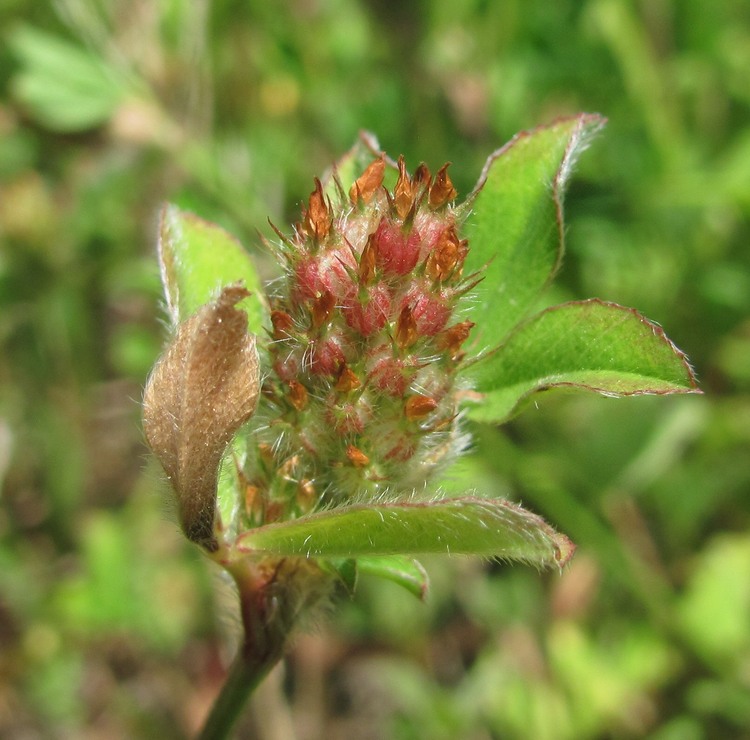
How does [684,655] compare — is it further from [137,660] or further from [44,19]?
[44,19]

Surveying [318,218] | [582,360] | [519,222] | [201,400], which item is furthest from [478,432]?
[201,400]

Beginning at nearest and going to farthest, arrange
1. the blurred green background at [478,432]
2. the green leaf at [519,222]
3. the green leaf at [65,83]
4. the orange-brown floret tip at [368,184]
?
1. the orange-brown floret tip at [368,184]
2. the green leaf at [519,222]
3. the green leaf at [65,83]
4. the blurred green background at [478,432]

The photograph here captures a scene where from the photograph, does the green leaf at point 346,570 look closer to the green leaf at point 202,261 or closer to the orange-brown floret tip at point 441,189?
the green leaf at point 202,261

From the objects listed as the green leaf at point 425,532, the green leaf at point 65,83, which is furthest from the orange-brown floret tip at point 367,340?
the green leaf at point 65,83

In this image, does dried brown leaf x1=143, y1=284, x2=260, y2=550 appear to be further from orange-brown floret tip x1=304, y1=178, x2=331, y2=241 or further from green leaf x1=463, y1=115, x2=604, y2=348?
green leaf x1=463, y1=115, x2=604, y2=348

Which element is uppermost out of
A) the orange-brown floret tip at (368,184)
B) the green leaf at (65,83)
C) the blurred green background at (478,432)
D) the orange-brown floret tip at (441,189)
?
the green leaf at (65,83)

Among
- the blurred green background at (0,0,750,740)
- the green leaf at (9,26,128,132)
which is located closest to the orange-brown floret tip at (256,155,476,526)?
the blurred green background at (0,0,750,740)

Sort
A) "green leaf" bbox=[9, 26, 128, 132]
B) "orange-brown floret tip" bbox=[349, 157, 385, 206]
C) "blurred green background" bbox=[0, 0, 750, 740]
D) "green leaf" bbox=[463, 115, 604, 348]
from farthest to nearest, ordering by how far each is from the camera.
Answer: "blurred green background" bbox=[0, 0, 750, 740], "green leaf" bbox=[9, 26, 128, 132], "green leaf" bbox=[463, 115, 604, 348], "orange-brown floret tip" bbox=[349, 157, 385, 206]
